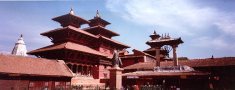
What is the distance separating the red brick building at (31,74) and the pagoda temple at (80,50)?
2.46 metres

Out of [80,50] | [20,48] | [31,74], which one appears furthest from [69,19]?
[20,48]

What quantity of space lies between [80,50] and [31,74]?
9.05m

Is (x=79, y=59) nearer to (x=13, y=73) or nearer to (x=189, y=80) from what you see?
(x=13, y=73)

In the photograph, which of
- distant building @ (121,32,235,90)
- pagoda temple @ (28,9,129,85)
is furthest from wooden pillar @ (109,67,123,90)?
pagoda temple @ (28,9,129,85)

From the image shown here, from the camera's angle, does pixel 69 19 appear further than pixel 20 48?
No

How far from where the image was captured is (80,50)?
2953 cm

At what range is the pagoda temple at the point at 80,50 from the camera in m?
29.0

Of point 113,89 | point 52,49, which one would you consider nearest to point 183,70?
point 113,89

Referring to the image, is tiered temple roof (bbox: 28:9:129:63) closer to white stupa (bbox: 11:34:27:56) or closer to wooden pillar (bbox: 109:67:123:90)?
wooden pillar (bbox: 109:67:123:90)

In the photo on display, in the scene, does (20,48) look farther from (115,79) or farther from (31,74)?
(115,79)

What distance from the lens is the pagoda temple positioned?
95.1 feet

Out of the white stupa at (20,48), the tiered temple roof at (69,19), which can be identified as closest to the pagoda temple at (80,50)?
the tiered temple roof at (69,19)

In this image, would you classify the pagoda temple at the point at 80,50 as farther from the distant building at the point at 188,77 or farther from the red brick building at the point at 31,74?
the distant building at the point at 188,77

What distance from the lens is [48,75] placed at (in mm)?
22844
